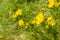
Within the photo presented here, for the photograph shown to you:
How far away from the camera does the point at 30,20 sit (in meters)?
2.87

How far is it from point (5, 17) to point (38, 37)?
111cm

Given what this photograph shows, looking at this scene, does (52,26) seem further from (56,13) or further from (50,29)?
(56,13)

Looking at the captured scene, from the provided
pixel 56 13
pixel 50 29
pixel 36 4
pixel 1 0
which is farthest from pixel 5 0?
pixel 50 29

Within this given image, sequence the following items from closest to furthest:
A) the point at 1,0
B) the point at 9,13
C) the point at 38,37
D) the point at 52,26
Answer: the point at 52,26 < the point at 38,37 < the point at 9,13 < the point at 1,0

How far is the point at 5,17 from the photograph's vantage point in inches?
142

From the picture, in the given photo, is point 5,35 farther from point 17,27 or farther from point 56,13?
point 56,13

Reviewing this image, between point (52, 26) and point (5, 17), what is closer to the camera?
point (52, 26)

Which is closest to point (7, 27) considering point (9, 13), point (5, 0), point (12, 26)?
point (12, 26)

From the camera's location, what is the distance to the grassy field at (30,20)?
2432mm

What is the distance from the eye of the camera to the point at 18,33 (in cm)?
320

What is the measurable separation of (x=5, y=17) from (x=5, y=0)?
356 millimetres

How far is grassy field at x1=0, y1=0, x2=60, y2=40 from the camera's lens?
2432mm

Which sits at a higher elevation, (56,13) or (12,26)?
(56,13)

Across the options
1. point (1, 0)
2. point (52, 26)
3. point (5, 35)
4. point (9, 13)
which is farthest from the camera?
point (1, 0)
